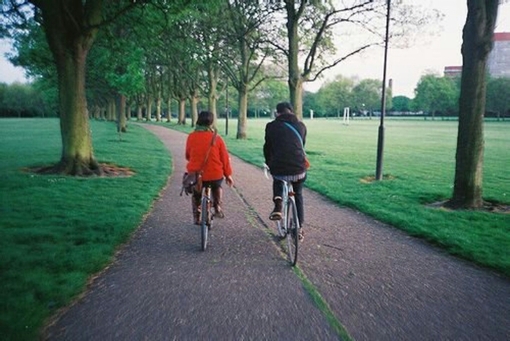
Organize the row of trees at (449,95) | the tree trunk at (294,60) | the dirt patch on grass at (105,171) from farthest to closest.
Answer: the row of trees at (449,95) → the tree trunk at (294,60) → the dirt patch on grass at (105,171)

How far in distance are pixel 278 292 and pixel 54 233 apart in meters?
3.62

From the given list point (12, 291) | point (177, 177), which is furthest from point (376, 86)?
point (12, 291)

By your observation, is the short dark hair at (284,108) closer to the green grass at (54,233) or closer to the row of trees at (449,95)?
the green grass at (54,233)

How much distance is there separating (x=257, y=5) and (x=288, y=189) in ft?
52.9

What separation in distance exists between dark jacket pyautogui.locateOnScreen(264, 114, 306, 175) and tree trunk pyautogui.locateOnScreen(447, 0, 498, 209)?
4707mm

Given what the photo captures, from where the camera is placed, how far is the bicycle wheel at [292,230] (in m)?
4.55

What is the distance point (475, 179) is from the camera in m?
7.73

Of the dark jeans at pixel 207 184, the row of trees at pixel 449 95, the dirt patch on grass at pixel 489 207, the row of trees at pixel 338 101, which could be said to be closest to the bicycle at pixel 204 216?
the dark jeans at pixel 207 184

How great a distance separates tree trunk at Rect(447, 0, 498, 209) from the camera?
734 cm

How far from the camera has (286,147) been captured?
16.1ft

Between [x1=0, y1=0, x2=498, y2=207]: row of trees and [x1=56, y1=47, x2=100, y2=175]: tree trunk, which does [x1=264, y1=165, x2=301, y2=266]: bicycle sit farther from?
[x1=56, y1=47, x2=100, y2=175]: tree trunk

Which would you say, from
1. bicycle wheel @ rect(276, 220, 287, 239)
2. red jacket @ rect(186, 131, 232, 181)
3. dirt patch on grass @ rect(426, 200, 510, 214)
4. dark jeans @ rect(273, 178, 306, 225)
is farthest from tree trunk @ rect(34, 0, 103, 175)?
dirt patch on grass @ rect(426, 200, 510, 214)

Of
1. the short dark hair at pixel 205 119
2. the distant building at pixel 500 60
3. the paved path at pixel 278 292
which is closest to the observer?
the paved path at pixel 278 292

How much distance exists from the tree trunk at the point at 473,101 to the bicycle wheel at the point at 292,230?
4.86 m
